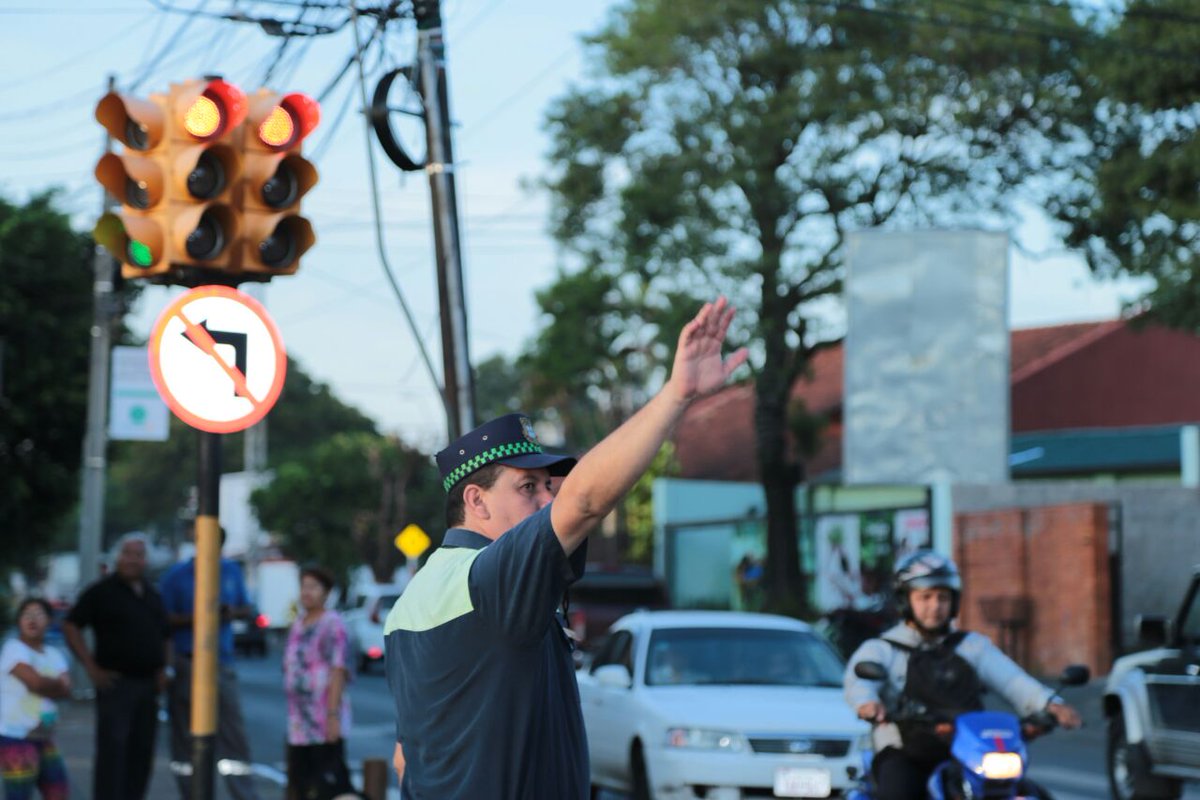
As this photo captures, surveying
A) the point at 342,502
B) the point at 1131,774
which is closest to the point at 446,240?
the point at 1131,774

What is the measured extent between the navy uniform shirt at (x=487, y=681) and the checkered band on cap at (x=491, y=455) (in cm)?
13

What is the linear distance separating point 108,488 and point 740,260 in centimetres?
7038

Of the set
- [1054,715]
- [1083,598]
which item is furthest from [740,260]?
[1054,715]

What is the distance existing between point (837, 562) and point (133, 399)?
19.0m

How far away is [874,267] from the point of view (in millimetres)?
30016

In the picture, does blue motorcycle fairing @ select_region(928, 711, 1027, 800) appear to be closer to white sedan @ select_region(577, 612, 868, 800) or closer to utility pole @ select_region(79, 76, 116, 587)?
white sedan @ select_region(577, 612, 868, 800)

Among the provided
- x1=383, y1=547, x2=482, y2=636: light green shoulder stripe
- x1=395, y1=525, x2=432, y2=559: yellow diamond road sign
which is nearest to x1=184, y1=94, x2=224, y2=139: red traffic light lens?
x1=383, y1=547, x2=482, y2=636: light green shoulder stripe

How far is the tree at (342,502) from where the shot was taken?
229ft

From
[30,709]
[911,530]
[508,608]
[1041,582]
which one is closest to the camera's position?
[508,608]

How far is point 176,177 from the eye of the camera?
7.30 m

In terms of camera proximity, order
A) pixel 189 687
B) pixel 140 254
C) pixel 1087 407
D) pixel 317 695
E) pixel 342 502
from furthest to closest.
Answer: pixel 342 502 < pixel 1087 407 < pixel 189 687 < pixel 317 695 < pixel 140 254

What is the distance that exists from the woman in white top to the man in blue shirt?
1.64 meters

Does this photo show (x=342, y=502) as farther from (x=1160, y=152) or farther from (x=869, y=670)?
(x=869, y=670)

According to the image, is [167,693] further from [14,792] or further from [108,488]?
[108,488]
